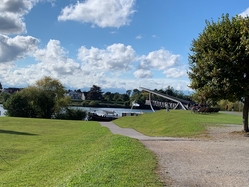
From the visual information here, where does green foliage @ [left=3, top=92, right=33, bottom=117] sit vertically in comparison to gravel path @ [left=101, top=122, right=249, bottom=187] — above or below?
above

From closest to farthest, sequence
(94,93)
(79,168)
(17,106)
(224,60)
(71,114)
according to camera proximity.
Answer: (79,168), (224,60), (17,106), (71,114), (94,93)

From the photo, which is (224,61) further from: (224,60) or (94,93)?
(94,93)

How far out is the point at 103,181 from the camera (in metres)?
6.46

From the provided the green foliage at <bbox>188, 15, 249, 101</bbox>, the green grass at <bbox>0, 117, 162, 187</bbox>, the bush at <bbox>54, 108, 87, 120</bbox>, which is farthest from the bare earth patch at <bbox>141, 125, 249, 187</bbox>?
the bush at <bbox>54, 108, 87, 120</bbox>

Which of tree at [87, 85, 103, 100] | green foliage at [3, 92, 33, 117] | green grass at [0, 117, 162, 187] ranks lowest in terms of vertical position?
green grass at [0, 117, 162, 187]

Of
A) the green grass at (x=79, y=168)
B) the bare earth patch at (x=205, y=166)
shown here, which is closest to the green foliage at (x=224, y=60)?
the bare earth patch at (x=205, y=166)

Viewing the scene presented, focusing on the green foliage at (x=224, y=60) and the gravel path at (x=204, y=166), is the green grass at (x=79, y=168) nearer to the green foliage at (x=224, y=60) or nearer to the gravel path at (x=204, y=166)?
the gravel path at (x=204, y=166)

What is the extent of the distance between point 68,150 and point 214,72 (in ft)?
28.3

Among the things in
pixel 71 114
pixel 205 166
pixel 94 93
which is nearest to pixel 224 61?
pixel 205 166

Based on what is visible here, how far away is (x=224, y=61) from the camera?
15.5m

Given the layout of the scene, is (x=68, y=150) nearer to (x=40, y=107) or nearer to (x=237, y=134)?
(x=237, y=134)

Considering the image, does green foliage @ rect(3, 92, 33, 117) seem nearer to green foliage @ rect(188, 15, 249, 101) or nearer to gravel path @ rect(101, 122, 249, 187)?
green foliage @ rect(188, 15, 249, 101)

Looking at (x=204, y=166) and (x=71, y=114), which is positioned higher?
(x=71, y=114)

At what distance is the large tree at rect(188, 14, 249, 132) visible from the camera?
15.3 meters
